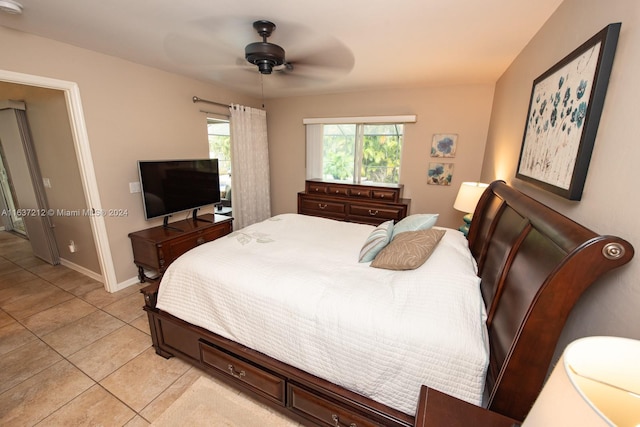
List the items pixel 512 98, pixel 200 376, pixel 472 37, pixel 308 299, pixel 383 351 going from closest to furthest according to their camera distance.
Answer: pixel 383 351
pixel 308 299
pixel 200 376
pixel 472 37
pixel 512 98

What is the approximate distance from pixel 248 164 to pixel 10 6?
267cm

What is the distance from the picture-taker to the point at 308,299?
51.9 inches

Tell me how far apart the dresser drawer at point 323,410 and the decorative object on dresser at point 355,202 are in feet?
8.37

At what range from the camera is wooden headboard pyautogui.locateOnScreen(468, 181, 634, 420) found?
73 centimetres

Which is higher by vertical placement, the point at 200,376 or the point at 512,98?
the point at 512,98

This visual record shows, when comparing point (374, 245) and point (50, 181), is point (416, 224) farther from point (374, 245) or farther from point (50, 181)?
point (50, 181)

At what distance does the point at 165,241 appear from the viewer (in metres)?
2.67

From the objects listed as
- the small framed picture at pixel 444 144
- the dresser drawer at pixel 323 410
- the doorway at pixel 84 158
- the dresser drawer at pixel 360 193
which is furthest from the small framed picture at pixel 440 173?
the doorway at pixel 84 158

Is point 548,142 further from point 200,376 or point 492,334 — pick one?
point 200,376

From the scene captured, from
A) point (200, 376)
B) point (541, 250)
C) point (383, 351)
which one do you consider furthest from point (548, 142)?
point (200, 376)

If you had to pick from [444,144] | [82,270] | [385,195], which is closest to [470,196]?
[385,195]

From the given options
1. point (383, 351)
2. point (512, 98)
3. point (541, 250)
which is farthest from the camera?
point (512, 98)

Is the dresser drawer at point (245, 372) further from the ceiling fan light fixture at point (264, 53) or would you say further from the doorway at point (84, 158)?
the ceiling fan light fixture at point (264, 53)

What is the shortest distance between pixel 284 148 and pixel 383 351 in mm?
3956
